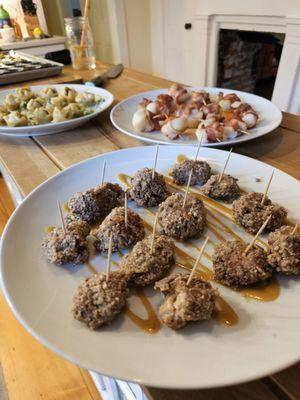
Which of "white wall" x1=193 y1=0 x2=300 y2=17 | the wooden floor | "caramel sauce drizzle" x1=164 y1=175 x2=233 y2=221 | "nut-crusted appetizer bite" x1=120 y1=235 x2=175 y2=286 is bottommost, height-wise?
the wooden floor

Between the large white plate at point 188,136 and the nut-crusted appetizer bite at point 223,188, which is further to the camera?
the large white plate at point 188,136

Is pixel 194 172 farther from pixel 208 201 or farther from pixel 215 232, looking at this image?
pixel 215 232

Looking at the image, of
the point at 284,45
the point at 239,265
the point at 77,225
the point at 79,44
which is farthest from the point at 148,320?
the point at 284,45

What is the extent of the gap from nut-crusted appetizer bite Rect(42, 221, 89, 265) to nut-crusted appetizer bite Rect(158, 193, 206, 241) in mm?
255

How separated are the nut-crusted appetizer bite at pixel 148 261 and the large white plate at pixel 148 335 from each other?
43 mm

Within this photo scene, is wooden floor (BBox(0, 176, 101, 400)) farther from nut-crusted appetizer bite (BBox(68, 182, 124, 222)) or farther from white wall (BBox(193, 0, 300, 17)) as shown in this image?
white wall (BBox(193, 0, 300, 17))

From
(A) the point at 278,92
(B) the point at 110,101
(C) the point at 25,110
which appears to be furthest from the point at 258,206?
(A) the point at 278,92

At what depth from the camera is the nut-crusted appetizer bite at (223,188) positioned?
1062 millimetres

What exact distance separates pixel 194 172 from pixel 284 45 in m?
2.79

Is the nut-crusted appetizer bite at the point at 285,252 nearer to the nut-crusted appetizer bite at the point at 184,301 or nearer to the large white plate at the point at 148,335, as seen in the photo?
the large white plate at the point at 148,335

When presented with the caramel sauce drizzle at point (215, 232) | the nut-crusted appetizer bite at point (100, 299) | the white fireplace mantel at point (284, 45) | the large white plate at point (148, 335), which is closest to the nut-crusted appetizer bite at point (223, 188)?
the caramel sauce drizzle at point (215, 232)

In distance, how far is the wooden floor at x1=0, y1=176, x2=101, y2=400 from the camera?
1.62 metres

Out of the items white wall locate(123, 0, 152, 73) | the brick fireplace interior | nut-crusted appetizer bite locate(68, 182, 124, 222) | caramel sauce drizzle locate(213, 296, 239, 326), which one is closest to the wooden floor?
nut-crusted appetizer bite locate(68, 182, 124, 222)

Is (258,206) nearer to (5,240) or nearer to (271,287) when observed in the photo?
(271,287)
